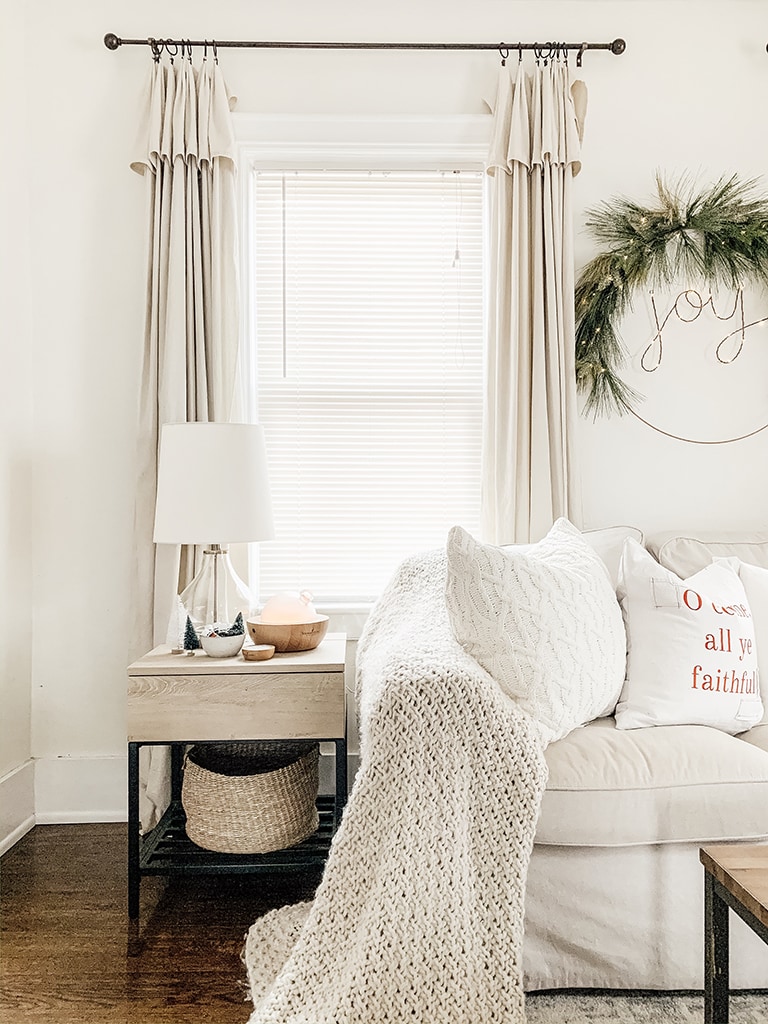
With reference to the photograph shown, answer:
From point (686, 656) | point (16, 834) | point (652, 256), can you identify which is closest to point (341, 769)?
point (686, 656)

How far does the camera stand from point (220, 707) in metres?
2.17

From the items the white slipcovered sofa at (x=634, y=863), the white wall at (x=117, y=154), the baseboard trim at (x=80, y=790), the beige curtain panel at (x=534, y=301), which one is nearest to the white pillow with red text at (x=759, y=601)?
the white slipcovered sofa at (x=634, y=863)

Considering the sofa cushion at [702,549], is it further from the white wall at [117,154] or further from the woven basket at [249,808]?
the woven basket at [249,808]

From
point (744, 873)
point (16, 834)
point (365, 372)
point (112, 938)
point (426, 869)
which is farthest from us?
point (365, 372)

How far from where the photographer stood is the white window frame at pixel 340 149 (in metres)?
2.76

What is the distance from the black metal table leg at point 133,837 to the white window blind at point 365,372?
81cm

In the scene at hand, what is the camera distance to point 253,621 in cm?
234

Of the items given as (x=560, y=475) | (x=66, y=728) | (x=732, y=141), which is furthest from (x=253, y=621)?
(x=732, y=141)

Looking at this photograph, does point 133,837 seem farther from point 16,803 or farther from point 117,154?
point 117,154

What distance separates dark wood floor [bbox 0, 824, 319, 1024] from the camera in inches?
68.2

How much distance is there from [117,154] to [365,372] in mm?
1084

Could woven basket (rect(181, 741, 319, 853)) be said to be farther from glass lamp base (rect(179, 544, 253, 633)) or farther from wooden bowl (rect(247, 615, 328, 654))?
glass lamp base (rect(179, 544, 253, 633))

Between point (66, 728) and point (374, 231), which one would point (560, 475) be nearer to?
point (374, 231)

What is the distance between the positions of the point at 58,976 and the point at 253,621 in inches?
37.2
